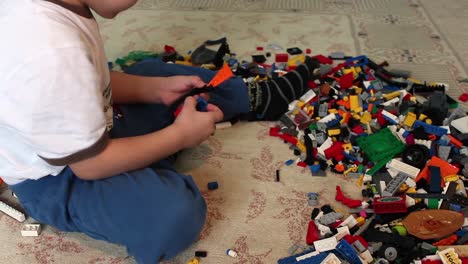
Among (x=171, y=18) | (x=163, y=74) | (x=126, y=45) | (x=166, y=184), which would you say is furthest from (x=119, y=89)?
(x=171, y=18)

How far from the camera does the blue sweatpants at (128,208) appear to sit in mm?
772

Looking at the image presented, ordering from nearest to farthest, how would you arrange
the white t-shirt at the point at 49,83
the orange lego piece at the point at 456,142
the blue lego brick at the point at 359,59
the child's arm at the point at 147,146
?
the white t-shirt at the point at 49,83 < the child's arm at the point at 147,146 < the orange lego piece at the point at 456,142 < the blue lego brick at the point at 359,59

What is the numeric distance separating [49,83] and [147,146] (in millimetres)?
234

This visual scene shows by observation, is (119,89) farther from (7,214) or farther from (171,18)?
(171,18)

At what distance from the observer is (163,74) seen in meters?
1.10

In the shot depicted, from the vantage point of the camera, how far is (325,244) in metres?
0.83

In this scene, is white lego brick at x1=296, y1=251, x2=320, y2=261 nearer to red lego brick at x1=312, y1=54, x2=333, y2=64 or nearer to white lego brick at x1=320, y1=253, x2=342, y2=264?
white lego brick at x1=320, y1=253, x2=342, y2=264

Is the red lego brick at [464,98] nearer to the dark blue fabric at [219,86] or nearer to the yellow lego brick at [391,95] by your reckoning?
the yellow lego brick at [391,95]

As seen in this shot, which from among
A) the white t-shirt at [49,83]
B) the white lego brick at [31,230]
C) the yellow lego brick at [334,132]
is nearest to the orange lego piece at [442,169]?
the yellow lego brick at [334,132]

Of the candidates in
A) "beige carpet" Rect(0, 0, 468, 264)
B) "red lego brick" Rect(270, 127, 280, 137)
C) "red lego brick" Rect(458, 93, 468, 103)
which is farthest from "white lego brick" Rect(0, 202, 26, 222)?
"red lego brick" Rect(458, 93, 468, 103)

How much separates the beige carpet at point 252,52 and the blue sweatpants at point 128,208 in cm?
9

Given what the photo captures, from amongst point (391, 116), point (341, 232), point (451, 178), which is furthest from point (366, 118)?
point (341, 232)

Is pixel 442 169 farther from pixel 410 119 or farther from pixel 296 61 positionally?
pixel 296 61

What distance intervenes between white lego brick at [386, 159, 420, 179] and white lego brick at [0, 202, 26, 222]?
86cm
